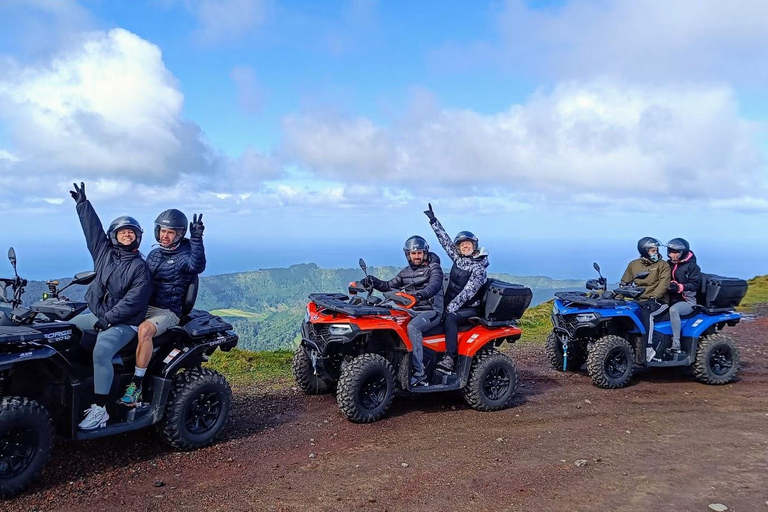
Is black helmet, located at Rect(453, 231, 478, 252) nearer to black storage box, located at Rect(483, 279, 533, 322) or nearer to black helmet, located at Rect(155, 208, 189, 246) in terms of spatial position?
black storage box, located at Rect(483, 279, 533, 322)

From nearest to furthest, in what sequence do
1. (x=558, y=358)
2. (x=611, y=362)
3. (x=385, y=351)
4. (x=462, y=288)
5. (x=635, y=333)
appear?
(x=385, y=351) → (x=462, y=288) → (x=611, y=362) → (x=635, y=333) → (x=558, y=358)

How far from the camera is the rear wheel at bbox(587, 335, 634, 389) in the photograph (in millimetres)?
9664

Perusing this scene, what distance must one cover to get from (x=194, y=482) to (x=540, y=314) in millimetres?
14573

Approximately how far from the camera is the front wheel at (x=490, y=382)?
27.3 ft

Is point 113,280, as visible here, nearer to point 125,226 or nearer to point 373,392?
point 125,226

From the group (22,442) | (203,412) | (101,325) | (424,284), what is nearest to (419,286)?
(424,284)

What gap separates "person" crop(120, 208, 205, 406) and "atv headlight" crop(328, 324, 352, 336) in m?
1.79

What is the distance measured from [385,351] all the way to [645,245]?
5387 millimetres

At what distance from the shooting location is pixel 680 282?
35.1ft

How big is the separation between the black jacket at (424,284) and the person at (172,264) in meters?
2.89

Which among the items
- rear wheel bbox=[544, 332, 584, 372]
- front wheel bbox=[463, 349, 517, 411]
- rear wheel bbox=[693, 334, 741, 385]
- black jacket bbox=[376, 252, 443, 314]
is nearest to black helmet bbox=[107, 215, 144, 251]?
black jacket bbox=[376, 252, 443, 314]

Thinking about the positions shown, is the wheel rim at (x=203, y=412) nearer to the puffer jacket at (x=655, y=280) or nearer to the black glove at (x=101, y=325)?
the black glove at (x=101, y=325)

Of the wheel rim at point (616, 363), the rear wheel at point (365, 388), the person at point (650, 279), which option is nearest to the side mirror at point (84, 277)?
the rear wheel at point (365, 388)

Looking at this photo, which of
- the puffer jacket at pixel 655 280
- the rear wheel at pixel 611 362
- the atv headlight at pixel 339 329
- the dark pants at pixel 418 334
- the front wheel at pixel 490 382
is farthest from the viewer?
the puffer jacket at pixel 655 280
